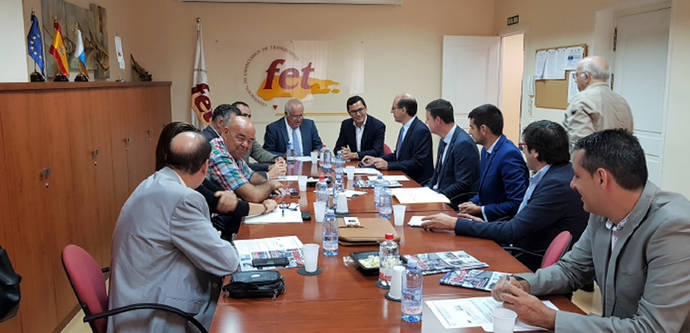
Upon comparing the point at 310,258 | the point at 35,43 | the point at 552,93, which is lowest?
the point at 310,258

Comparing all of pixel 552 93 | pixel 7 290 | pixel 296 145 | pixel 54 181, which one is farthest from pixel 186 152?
pixel 552 93

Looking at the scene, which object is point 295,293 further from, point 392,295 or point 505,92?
point 505,92

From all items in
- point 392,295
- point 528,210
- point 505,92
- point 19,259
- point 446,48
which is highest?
point 446,48

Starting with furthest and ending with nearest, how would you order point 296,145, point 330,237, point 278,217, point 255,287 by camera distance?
point 296,145
point 278,217
point 330,237
point 255,287

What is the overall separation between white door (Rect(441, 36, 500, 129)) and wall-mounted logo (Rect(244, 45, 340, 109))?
1.76m

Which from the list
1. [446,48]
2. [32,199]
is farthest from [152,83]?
[446,48]

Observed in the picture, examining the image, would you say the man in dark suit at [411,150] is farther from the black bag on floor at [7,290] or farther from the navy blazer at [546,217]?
the black bag on floor at [7,290]

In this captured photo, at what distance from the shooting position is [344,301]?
70.4 inches

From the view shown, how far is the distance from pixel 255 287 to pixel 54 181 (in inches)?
80.9

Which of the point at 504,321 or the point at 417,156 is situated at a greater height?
the point at 417,156

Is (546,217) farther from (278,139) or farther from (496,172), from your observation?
(278,139)

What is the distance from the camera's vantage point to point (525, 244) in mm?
2666

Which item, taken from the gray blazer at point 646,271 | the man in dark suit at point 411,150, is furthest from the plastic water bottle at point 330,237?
the man in dark suit at point 411,150

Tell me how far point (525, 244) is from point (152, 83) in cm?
487
